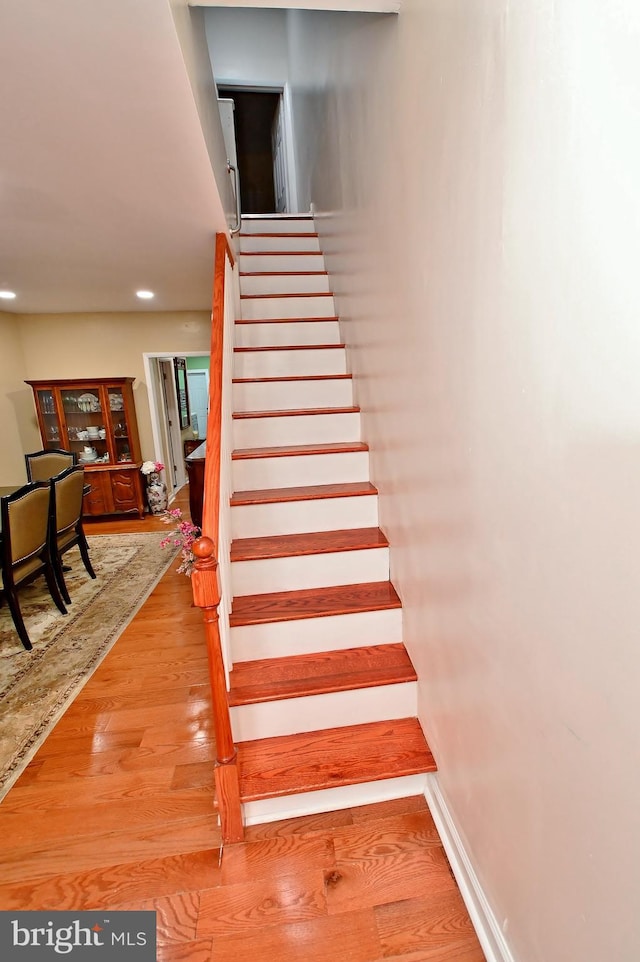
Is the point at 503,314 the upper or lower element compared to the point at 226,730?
upper

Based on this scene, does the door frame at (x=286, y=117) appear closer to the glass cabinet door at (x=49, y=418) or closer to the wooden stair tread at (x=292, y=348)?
the wooden stair tread at (x=292, y=348)

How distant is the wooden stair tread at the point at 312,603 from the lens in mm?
1830

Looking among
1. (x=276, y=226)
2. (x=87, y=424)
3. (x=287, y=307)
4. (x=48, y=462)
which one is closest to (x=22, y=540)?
(x=48, y=462)

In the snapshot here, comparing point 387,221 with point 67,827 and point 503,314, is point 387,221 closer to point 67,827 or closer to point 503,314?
point 503,314

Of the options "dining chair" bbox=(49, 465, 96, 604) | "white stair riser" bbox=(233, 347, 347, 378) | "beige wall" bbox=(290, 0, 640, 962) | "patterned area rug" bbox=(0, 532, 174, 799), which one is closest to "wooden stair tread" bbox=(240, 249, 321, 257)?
"white stair riser" bbox=(233, 347, 347, 378)

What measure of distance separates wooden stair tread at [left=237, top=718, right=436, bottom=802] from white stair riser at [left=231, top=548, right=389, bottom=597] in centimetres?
59

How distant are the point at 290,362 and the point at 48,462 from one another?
2.57 metres

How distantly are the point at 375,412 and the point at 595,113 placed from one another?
1.58 metres

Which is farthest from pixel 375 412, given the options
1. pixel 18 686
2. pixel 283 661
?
pixel 18 686

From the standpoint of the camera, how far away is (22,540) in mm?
2615

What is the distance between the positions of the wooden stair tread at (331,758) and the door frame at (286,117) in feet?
16.8

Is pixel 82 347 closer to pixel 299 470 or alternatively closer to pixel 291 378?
pixel 291 378

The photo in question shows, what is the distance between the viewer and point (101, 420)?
5211mm

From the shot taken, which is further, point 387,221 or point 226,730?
point 387,221
